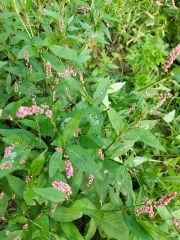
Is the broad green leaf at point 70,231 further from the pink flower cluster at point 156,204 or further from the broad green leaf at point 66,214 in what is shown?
the pink flower cluster at point 156,204

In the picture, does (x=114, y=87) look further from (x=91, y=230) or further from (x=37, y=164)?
(x=37, y=164)

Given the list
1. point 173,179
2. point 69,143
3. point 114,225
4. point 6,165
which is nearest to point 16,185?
point 6,165

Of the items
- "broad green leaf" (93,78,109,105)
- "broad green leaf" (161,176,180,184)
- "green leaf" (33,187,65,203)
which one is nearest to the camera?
"green leaf" (33,187,65,203)

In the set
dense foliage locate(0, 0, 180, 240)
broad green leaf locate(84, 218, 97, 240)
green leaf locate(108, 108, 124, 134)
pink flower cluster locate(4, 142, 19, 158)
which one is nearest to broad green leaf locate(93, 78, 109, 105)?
dense foliage locate(0, 0, 180, 240)

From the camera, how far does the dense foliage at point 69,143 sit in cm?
150

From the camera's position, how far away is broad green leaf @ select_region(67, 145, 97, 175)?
1.48 m

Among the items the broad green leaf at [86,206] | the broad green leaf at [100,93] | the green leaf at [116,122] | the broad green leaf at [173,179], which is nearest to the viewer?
the green leaf at [116,122]

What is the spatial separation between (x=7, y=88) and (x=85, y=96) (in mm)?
362

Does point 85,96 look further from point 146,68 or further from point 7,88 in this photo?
point 146,68

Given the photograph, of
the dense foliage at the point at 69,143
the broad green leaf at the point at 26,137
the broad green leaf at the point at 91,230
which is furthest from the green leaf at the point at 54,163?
the broad green leaf at the point at 91,230

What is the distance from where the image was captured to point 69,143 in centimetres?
155

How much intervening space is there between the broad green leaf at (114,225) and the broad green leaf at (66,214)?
0.36ft

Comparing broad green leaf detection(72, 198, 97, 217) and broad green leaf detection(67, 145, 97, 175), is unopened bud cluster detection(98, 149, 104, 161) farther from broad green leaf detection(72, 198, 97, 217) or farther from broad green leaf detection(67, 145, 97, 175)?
broad green leaf detection(72, 198, 97, 217)

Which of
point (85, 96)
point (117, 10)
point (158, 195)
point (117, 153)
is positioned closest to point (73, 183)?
point (117, 153)
